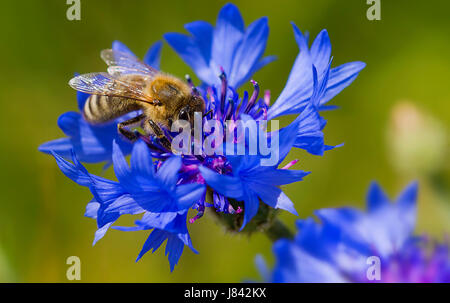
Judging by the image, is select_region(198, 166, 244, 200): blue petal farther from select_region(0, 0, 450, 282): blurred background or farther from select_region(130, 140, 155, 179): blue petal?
select_region(0, 0, 450, 282): blurred background

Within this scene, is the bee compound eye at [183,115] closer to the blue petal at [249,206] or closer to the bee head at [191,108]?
the bee head at [191,108]

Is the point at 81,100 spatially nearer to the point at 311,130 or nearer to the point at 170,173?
the point at 170,173

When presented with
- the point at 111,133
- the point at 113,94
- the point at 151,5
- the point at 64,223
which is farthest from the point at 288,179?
the point at 151,5

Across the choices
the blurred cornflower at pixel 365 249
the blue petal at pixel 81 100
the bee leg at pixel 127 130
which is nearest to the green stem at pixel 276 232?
the blurred cornflower at pixel 365 249

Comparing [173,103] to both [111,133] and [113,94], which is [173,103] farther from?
[111,133]

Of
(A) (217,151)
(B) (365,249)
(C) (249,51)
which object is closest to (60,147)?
(A) (217,151)
